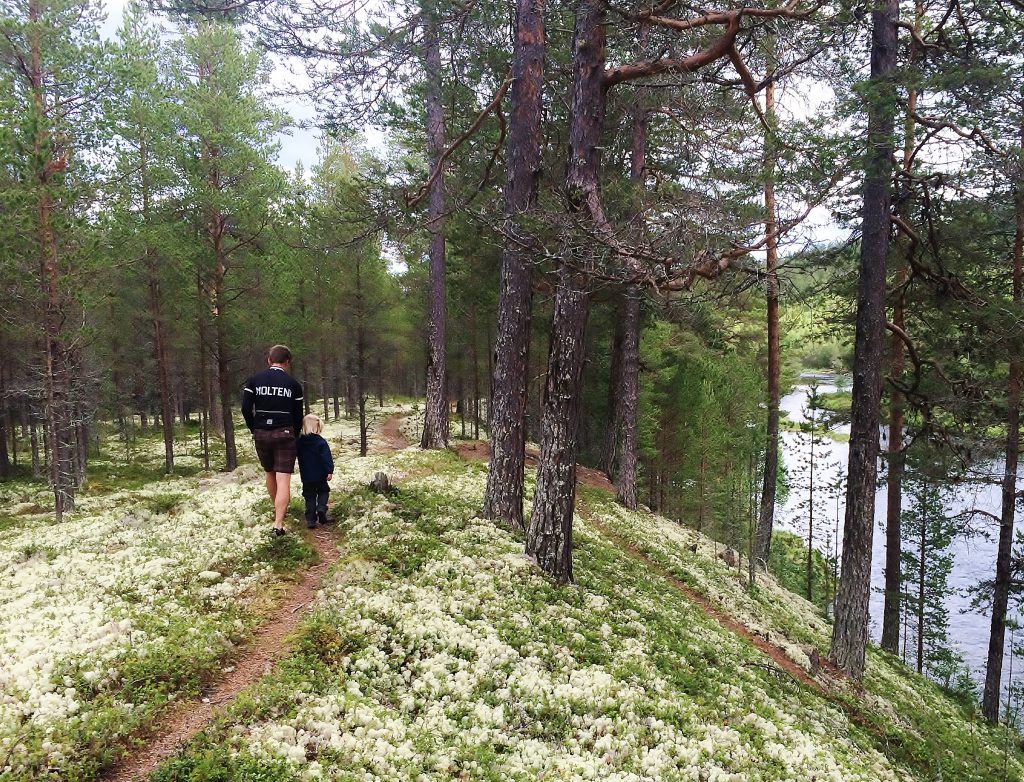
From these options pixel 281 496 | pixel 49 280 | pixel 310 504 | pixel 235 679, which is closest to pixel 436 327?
pixel 49 280

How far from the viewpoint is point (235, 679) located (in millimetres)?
4902

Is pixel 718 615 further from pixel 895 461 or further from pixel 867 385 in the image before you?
pixel 895 461

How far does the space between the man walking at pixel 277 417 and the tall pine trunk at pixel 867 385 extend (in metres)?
9.37

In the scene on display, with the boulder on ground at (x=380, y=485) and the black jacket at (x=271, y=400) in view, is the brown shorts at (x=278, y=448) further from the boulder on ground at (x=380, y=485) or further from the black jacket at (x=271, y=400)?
the boulder on ground at (x=380, y=485)

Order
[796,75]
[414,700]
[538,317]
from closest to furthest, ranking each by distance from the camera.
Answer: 1. [414,700]
2. [796,75]
3. [538,317]

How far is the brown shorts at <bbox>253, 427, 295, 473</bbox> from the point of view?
791 centimetres

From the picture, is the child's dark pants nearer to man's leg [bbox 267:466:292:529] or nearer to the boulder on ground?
man's leg [bbox 267:466:292:529]

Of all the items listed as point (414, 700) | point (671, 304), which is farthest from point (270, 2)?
point (414, 700)

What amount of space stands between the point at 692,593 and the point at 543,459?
6.43m

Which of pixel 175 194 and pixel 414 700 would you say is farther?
pixel 175 194

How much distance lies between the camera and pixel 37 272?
1308 centimetres

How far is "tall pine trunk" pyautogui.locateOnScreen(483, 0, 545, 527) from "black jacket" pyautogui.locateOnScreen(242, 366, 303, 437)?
3.37 m

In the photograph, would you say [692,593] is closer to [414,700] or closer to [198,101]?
[414,700]

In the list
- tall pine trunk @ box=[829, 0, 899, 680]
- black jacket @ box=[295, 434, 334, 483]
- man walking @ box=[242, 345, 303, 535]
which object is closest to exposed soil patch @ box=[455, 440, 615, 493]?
black jacket @ box=[295, 434, 334, 483]
